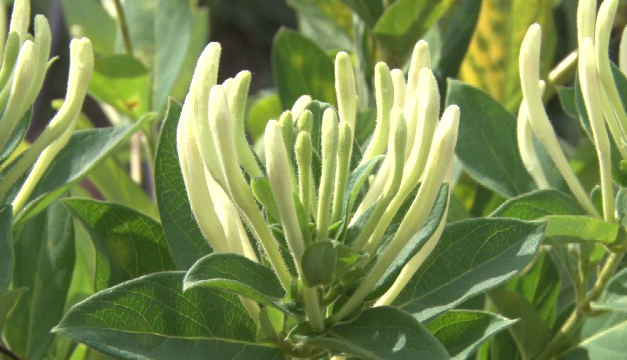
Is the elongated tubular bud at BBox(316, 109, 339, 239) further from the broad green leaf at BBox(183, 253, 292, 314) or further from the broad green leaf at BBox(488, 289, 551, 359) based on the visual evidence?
the broad green leaf at BBox(488, 289, 551, 359)

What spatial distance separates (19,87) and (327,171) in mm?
229

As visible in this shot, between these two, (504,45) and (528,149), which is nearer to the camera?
(528,149)

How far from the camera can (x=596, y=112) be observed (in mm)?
554

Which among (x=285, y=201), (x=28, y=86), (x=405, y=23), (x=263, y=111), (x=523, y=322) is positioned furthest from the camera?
(x=263, y=111)

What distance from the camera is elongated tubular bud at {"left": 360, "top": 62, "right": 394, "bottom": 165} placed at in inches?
19.3

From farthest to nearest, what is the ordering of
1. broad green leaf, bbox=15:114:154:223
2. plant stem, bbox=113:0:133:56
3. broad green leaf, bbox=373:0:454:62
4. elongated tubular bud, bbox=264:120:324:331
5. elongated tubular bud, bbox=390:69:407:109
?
plant stem, bbox=113:0:133:56 → broad green leaf, bbox=373:0:454:62 → broad green leaf, bbox=15:114:154:223 → elongated tubular bud, bbox=390:69:407:109 → elongated tubular bud, bbox=264:120:324:331

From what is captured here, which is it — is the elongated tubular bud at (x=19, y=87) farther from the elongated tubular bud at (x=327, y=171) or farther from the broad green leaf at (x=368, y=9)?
the broad green leaf at (x=368, y=9)

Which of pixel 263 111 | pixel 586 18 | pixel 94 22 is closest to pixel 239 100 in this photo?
pixel 586 18

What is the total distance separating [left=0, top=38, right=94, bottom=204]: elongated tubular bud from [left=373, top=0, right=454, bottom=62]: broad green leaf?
0.40m

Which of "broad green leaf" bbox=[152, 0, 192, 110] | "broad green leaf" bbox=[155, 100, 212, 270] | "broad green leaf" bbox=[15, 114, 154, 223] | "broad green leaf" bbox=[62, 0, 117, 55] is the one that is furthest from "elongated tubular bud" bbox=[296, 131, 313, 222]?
"broad green leaf" bbox=[62, 0, 117, 55]

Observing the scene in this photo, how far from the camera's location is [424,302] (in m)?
0.51

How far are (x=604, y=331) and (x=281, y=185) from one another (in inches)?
14.9

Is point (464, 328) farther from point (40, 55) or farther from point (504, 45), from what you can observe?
point (504, 45)

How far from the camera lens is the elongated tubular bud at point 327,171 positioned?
18.3 inches
